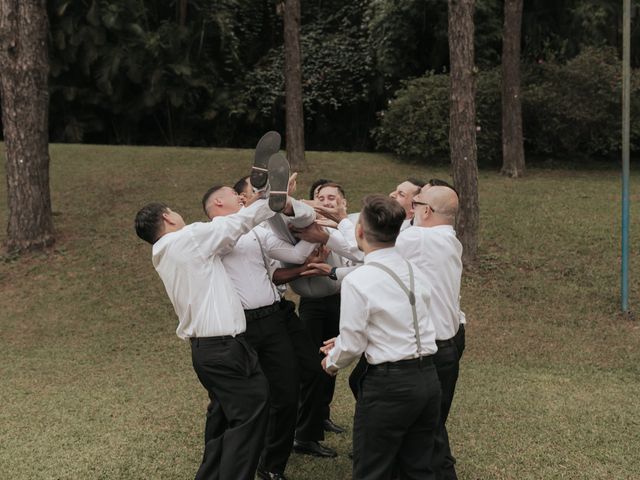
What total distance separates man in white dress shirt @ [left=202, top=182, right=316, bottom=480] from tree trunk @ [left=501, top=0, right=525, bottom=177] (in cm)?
1156

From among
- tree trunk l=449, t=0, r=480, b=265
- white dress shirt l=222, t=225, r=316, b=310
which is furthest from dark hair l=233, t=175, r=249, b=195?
tree trunk l=449, t=0, r=480, b=265

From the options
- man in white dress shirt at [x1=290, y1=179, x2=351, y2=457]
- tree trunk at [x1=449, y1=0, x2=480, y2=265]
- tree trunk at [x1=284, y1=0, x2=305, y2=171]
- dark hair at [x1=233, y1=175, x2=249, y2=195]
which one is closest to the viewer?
dark hair at [x1=233, y1=175, x2=249, y2=195]

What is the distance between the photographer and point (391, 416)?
3.72 metres

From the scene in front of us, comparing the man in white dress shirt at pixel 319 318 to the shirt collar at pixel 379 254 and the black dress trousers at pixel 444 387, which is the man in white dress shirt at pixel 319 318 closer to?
the black dress trousers at pixel 444 387

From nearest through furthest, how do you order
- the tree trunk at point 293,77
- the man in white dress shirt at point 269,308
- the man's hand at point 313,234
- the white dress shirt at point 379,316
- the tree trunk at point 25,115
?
the white dress shirt at point 379,316 → the man in white dress shirt at point 269,308 → the man's hand at point 313,234 → the tree trunk at point 25,115 → the tree trunk at point 293,77

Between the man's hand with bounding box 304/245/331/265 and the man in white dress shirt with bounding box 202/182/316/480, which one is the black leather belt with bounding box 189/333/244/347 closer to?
the man in white dress shirt with bounding box 202/182/316/480

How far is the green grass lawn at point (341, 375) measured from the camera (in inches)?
209

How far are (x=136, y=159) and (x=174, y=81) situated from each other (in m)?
A: 6.40

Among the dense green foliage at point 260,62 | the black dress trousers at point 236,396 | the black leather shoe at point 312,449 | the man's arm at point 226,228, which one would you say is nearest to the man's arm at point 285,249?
the man's arm at point 226,228

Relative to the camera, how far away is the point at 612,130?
633 inches

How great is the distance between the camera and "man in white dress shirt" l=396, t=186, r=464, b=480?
169 inches

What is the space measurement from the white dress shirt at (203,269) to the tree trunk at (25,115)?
24.8 feet

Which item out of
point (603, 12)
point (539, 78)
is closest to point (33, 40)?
point (539, 78)

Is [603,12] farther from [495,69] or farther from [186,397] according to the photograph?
[186,397]
